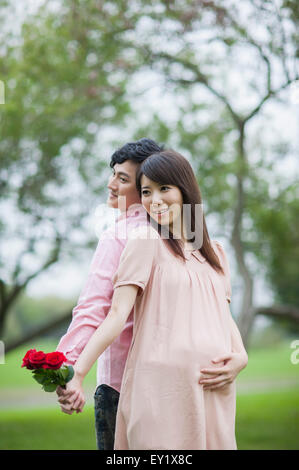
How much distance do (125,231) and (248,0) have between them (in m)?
4.68

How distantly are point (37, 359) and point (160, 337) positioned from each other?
387 millimetres

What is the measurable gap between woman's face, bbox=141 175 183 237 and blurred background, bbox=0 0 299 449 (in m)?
4.39

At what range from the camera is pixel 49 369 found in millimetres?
1730

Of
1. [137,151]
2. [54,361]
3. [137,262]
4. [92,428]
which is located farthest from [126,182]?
[92,428]

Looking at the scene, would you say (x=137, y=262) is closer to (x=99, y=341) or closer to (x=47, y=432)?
(x=99, y=341)

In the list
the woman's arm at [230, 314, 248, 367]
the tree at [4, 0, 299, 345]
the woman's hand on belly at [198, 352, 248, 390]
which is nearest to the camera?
the woman's hand on belly at [198, 352, 248, 390]

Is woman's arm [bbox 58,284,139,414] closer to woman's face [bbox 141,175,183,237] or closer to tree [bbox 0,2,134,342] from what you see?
woman's face [bbox 141,175,183,237]

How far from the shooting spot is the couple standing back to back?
5.88 feet

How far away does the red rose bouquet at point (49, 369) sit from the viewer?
1.72 metres

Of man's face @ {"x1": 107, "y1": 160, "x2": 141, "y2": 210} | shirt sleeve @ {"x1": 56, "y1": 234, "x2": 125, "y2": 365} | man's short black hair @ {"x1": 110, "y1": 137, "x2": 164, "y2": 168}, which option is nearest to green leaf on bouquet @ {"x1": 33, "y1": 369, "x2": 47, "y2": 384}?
shirt sleeve @ {"x1": 56, "y1": 234, "x2": 125, "y2": 365}

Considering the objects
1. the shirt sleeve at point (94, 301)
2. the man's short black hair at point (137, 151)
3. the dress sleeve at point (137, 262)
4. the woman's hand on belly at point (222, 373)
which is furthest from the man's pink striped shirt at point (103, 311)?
A: the woman's hand on belly at point (222, 373)

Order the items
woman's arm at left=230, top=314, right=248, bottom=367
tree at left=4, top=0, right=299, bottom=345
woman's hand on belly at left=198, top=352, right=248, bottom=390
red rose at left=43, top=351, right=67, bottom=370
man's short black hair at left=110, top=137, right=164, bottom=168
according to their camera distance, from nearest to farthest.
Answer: red rose at left=43, top=351, right=67, bottom=370 < woman's hand on belly at left=198, top=352, right=248, bottom=390 < woman's arm at left=230, top=314, right=248, bottom=367 < man's short black hair at left=110, top=137, right=164, bottom=168 < tree at left=4, top=0, right=299, bottom=345

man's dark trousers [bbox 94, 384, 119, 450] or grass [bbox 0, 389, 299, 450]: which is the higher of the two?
man's dark trousers [bbox 94, 384, 119, 450]

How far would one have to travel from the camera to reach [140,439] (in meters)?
1.78
